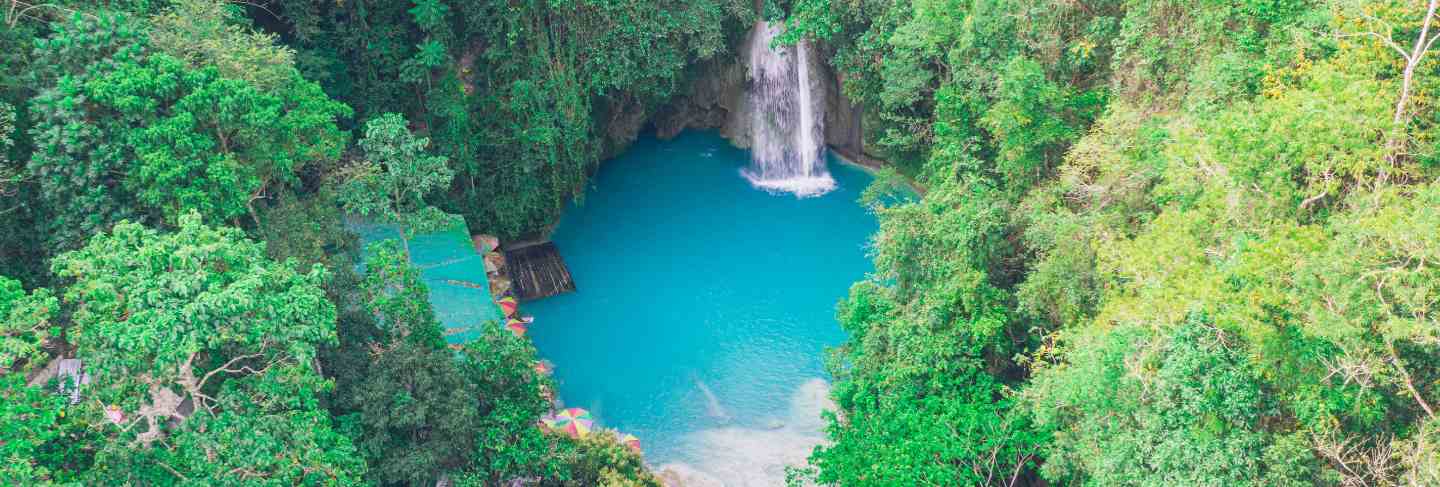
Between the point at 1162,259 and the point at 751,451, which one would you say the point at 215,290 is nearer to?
the point at 751,451

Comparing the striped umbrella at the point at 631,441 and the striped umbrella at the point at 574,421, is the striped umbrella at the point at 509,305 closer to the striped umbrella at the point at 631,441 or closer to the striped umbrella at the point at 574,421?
the striped umbrella at the point at 574,421

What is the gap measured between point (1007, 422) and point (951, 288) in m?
2.09

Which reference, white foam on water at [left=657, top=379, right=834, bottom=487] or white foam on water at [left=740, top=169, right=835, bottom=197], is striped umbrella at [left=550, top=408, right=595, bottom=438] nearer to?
white foam on water at [left=657, top=379, right=834, bottom=487]

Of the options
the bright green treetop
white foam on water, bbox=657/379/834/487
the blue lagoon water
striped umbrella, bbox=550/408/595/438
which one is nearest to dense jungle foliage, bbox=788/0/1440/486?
white foam on water, bbox=657/379/834/487

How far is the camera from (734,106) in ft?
92.2

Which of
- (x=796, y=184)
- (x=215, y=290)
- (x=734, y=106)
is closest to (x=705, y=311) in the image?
(x=796, y=184)

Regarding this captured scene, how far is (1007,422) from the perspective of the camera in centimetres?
1293

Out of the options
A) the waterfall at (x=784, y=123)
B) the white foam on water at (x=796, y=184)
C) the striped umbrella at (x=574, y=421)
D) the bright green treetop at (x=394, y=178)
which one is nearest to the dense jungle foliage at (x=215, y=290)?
the bright green treetop at (x=394, y=178)

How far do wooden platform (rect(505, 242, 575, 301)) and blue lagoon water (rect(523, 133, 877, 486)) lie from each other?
0.99 feet

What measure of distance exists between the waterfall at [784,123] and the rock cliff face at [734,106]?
0.33 m

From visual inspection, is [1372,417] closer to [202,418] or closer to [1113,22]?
[1113,22]

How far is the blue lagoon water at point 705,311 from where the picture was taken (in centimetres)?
1716

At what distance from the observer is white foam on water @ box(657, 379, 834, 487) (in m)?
16.1

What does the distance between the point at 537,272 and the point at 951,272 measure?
1045 cm
